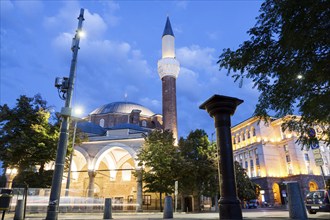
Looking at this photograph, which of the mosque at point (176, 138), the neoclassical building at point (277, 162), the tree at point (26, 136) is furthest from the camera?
the neoclassical building at point (277, 162)

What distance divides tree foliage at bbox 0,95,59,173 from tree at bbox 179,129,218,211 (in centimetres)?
1118

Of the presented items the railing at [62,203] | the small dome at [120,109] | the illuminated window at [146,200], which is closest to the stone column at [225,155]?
the railing at [62,203]

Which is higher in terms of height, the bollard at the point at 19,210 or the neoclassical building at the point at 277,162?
the neoclassical building at the point at 277,162

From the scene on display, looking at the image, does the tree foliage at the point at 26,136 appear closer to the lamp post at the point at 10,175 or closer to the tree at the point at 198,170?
the tree at the point at 198,170

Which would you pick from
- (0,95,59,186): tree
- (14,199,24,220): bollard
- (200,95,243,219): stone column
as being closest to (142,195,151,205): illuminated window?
(0,95,59,186): tree

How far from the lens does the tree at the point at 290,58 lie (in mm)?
5488

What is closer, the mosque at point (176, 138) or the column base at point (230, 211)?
the column base at point (230, 211)

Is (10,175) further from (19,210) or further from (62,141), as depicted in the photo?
(62,141)

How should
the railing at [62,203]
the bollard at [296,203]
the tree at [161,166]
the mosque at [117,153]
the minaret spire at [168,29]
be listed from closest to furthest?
the bollard at [296,203]
the railing at [62,203]
the tree at [161,166]
the mosque at [117,153]
the minaret spire at [168,29]

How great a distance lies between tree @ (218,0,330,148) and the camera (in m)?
5.49

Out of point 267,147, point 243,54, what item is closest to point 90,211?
point 243,54

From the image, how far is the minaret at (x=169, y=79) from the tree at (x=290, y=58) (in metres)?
29.1

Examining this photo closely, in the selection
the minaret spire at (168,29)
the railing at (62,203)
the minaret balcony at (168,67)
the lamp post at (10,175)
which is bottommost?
the railing at (62,203)

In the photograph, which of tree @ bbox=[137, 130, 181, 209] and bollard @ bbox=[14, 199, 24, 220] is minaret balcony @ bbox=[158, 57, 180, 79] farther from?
bollard @ bbox=[14, 199, 24, 220]
